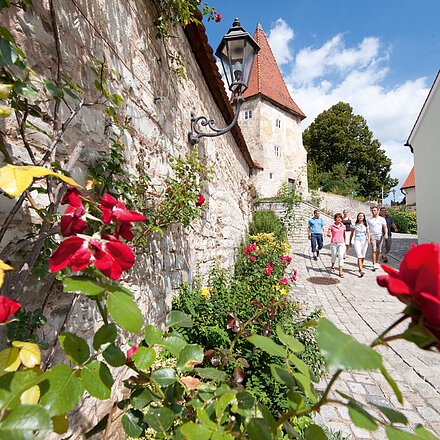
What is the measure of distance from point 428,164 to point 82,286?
1251 cm

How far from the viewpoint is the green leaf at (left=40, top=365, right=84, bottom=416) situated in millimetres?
505

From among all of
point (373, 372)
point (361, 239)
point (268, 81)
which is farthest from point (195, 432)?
point (268, 81)

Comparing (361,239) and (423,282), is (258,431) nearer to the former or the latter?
(423,282)

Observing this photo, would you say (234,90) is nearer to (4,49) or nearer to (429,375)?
(4,49)

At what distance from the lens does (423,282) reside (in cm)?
43

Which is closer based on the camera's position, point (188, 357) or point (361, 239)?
point (188, 357)

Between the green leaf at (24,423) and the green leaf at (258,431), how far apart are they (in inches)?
15.8

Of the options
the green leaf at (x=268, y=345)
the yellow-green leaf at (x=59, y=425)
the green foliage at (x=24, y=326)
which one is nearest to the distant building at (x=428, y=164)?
the green leaf at (x=268, y=345)

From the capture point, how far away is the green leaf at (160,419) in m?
0.70

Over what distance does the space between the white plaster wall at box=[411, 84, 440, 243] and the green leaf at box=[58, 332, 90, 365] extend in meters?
11.1

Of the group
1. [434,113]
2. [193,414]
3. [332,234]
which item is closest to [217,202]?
[332,234]

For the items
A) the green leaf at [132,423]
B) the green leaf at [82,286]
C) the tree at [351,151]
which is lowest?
the green leaf at [132,423]

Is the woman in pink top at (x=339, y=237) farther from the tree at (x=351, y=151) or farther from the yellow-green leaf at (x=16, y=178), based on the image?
the tree at (x=351, y=151)

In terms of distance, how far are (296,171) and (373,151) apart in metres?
15.6
